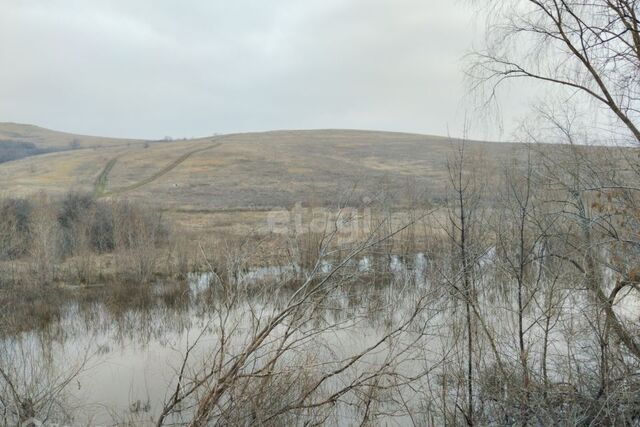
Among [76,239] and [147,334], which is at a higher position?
[76,239]

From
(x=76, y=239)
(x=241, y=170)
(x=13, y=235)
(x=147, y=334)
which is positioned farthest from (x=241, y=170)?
(x=147, y=334)

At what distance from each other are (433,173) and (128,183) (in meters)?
29.1

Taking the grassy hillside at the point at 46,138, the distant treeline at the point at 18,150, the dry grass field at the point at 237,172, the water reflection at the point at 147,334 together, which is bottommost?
the water reflection at the point at 147,334

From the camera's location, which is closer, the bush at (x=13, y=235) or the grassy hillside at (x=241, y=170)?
the bush at (x=13, y=235)

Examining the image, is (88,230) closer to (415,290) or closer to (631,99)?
(415,290)

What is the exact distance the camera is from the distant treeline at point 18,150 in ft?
254

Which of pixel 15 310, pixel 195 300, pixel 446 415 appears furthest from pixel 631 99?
pixel 15 310

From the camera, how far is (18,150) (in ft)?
279

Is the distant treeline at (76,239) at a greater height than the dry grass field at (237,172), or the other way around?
the dry grass field at (237,172)

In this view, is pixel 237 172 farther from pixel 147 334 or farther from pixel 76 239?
pixel 147 334

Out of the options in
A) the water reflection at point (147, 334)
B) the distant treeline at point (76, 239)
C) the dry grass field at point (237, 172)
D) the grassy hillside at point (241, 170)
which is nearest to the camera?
the water reflection at point (147, 334)

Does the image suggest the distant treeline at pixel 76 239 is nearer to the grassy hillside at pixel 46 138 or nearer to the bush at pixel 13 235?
the bush at pixel 13 235


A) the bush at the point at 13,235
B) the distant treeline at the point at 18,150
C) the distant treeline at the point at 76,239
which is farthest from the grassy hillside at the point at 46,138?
the bush at the point at 13,235

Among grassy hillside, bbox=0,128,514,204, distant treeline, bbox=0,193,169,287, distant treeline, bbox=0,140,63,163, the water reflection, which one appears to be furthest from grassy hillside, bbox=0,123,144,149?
the water reflection
